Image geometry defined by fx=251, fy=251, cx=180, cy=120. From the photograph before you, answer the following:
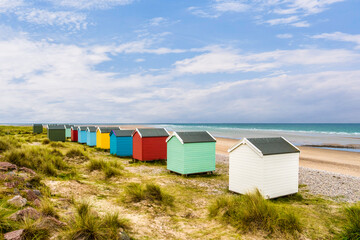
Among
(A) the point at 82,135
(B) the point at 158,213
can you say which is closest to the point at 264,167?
(B) the point at 158,213

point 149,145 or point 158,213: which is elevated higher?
point 149,145

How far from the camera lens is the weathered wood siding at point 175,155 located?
47.5 feet

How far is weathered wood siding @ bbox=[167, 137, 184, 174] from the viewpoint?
14477mm

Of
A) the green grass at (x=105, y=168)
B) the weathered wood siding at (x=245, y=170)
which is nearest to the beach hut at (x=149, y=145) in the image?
the green grass at (x=105, y=168)

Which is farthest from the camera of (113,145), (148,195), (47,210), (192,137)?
(113,145)

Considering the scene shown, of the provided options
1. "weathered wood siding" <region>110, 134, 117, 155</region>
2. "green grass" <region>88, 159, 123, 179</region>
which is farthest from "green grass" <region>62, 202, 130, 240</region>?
"weathered wood siding" <region>110, 134, 117, 155</region>

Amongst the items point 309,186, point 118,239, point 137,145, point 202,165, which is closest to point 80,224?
point 118,239

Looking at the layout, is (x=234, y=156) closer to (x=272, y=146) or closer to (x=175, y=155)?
(x=272, y=146)

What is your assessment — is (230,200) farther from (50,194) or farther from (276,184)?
(50,194)

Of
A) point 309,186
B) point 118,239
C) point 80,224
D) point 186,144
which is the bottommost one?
point 309,186

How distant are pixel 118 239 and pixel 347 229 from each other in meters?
5.98

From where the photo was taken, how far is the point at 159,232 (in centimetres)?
684

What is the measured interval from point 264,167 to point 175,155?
6.32m

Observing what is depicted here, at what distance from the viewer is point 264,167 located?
9.81 m
